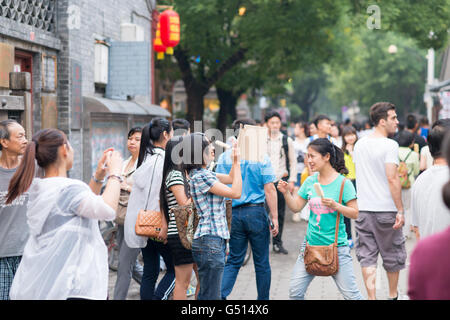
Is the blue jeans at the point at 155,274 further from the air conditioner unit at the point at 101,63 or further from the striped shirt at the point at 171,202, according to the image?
the air conditioner unit at the point at 101,63

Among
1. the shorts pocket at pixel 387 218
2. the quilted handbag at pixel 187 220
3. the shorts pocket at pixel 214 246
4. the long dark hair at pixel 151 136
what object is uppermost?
the long dark hair at pixel 151 136

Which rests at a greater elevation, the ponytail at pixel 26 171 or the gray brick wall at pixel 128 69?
the gray brick wall at pixel 128 69

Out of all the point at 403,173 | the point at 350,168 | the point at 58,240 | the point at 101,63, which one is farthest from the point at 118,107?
the point at 58,240

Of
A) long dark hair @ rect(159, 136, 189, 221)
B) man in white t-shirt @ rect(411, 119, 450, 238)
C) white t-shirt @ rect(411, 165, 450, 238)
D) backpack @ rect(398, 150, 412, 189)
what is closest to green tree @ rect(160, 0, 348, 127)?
backpack @ rect(398, 150, 412, 189)

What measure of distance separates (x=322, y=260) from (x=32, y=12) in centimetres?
625

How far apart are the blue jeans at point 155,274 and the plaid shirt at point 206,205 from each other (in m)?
0.89

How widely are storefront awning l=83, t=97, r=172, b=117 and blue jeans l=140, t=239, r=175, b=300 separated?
5.31 metres

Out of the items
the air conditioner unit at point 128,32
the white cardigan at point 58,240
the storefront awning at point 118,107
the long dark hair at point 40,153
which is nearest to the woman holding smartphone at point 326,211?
the white cardigan at point 58,240

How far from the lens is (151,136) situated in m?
5.64

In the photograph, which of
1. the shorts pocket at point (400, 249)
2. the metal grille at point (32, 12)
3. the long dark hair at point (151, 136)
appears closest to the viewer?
the long dark hair at point (151, 136)

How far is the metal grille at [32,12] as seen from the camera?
26.9ft

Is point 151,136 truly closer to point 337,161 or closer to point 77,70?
point 337,161

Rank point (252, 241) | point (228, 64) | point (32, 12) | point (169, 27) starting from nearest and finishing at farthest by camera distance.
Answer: point (252, 241) < point (32, 12) < point (169, 27) < point (228, 64)

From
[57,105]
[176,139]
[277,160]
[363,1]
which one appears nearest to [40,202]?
[176,139]
